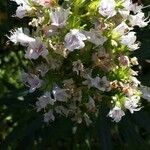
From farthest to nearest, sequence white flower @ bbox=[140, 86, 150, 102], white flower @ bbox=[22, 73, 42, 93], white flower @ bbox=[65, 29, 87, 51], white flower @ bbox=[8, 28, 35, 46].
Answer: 1. white flower @ bbox=[140, 86, 150, 102]
2. white flower @ bbox=[22, 73, 42, 93]
3. white flower @ bbox=[8, 28, 35, 46]
4. white flower @ bbox=[65, 29, 87, 51]

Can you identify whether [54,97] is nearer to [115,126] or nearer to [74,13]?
[74,13]

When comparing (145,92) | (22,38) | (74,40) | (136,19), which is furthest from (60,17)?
(145,92)

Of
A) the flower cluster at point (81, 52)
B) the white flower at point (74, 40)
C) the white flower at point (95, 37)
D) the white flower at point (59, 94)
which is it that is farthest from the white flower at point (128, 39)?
the white flower at point (59, 94)

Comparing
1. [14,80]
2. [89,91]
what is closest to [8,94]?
[14,80]

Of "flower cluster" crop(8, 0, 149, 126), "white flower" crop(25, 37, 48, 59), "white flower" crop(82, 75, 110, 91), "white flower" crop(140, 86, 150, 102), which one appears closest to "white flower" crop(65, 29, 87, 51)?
"flower cluster" crop(8, 0, 149, 126)

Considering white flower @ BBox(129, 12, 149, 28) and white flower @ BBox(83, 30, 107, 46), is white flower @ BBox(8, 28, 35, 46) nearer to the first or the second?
white flower @ BBox(83, 30, 107, 46)

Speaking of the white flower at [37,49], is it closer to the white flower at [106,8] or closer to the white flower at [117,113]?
the white flower at [106,8]

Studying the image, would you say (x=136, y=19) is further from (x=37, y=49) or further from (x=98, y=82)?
(x=37, y=49)

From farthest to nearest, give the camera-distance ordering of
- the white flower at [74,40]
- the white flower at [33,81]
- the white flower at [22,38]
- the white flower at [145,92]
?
the white flower at [145,92] < the white flower at [33,81] < the white flower at [22,38] < the white flower at [74,40]
